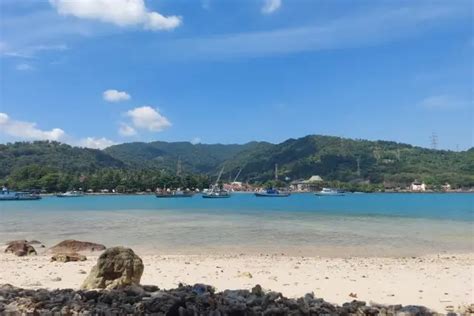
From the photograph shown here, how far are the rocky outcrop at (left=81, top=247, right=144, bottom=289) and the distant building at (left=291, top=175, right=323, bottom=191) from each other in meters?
173

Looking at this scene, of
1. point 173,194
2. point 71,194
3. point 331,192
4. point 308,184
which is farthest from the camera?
point 308,184

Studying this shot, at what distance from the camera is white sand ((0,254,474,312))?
29.4 ft

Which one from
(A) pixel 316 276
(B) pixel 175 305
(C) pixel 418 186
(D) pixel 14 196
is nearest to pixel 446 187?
(C) pixel 418 186

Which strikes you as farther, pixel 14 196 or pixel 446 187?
pixel 446 187

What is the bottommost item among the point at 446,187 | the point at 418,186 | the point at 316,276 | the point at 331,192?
the point at 316,276

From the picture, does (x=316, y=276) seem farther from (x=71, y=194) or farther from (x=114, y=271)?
(x=71, y=194)

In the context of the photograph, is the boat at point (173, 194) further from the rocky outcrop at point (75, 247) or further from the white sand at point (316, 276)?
the white sand at point (316, 276)

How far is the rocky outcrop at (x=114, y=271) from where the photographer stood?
330 inches

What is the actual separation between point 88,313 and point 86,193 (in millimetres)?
160955

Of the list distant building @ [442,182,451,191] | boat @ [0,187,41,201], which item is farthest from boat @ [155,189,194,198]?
distant building @ [442,182,451,191]

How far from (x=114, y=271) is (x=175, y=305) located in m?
2.90

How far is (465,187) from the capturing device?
155 metres

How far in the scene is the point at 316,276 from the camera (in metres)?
11.4

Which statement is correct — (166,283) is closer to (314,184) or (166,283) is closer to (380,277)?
(380,277)
